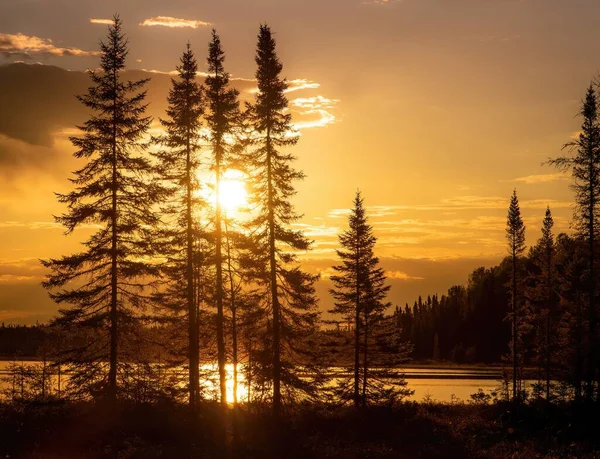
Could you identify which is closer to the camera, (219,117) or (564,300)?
(219,117)

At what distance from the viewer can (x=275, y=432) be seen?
3027 cm

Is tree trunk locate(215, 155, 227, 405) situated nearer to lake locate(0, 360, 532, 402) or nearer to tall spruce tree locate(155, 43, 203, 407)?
tall spruce tree locate(155, 43, 203, 407)

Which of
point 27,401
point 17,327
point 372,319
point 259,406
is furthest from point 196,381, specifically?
point 17,327

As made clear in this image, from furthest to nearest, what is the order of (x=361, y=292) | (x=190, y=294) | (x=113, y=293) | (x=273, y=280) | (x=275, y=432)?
(x=361, y=292) → (x=273, y=280) → (x=190, y=294) → (x=113, y=293) → (x=275, y=432)

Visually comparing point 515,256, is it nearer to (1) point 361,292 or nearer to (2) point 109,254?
(1) point 361,292

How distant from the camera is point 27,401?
2900 cm

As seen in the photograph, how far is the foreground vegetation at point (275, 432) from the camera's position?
24.5 meters

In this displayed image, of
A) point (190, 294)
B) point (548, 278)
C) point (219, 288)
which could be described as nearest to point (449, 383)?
point (548, 278)

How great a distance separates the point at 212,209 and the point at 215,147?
11.7 ft

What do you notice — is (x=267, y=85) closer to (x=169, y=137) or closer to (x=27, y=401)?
(x=169, y=137)

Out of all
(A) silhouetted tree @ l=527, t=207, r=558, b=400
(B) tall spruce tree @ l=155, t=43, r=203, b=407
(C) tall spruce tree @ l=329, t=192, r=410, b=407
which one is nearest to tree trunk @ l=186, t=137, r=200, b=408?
(B) tall spruce tree @ l=155, t=43, r=203, b=407

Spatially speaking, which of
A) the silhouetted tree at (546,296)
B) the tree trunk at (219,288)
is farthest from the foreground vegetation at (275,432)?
the silhouetted tree at (546,296)

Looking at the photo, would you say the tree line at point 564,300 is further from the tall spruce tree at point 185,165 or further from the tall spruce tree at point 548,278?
the tall spruce tree at point 185,165

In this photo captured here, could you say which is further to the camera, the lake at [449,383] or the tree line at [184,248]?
the lake at [449,383]
